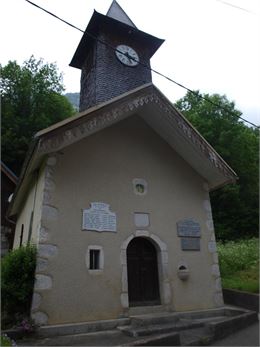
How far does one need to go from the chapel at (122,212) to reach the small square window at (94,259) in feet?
0.08

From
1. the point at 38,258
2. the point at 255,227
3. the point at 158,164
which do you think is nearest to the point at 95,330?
the point at 38,258

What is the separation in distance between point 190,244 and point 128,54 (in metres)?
7.17

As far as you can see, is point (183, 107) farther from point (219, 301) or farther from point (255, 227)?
point (219, 301)

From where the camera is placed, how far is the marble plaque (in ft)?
22.2

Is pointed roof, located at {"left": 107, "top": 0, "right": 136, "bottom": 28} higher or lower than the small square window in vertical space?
higher

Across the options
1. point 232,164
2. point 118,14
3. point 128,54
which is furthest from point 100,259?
point 232,164

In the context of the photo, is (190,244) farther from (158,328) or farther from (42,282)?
(42,282)

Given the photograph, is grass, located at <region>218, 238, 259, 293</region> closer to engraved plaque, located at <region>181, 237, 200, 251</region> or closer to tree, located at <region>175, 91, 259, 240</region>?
engraved plaque, located at <region>181, 237, 200, 251</region>

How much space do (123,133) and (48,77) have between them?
20910mm

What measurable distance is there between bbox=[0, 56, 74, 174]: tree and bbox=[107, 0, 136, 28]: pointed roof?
34.6 ft

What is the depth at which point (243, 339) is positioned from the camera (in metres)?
5.62

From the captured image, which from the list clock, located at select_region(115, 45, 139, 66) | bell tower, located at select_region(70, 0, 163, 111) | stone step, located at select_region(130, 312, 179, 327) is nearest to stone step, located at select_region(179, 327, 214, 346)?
stone step, located at select_region(130, 312, 179, 327)

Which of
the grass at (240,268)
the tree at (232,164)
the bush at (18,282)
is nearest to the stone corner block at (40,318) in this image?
the bush at (18,282)

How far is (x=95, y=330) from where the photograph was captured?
19.2 ft
